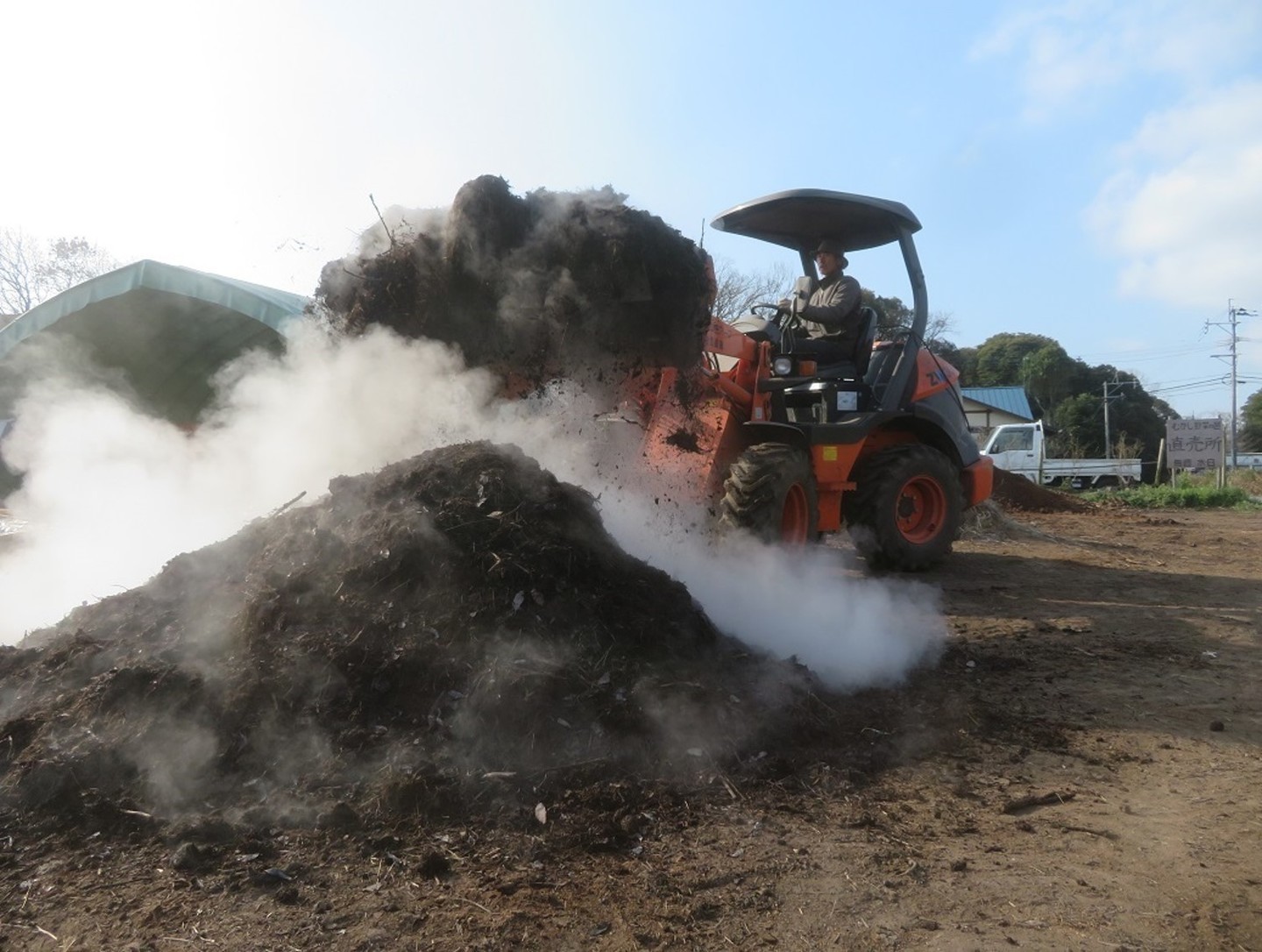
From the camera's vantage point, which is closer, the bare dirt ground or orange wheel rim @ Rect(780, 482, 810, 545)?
the bare dirt ground

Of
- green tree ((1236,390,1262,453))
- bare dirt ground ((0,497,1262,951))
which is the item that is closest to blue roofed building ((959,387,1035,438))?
green tree ((1236,390,1262,453))

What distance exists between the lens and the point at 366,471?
18.2 feet

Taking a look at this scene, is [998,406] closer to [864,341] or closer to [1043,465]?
[1043,465]

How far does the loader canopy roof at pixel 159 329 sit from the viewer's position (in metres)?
8.23

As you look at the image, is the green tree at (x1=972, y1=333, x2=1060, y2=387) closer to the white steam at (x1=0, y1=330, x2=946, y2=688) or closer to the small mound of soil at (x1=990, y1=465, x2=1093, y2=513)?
the small mound of soil at (x1=990, y1=465, x2=1093, y2=513)

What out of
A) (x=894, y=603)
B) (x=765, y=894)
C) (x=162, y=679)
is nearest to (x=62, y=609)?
(x=162, y=679)

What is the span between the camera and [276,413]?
6473mm

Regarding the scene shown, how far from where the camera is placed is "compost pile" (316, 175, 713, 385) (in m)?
5.03

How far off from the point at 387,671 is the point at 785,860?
1.73m

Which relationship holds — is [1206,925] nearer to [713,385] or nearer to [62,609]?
[713,385]

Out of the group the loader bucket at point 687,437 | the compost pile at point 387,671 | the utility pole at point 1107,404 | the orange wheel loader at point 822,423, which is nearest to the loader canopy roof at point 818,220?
the orange wheel loader at point 822,423

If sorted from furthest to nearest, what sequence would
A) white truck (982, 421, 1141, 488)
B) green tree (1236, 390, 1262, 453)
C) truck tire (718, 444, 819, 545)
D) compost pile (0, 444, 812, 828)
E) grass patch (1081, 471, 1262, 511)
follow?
1. green tree (1236, 390, 1262, 453)
2. white truck (982, 421, 1141, 488)
3. grass patch (1081, 471, 1262, 511)
4. truck tire (718, 444, 819, 545)
5. compost pile (0, 444, 812, 828)

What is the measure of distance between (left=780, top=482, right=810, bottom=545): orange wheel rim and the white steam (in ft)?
0.80

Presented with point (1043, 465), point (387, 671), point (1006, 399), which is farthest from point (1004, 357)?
point (387, 671)
